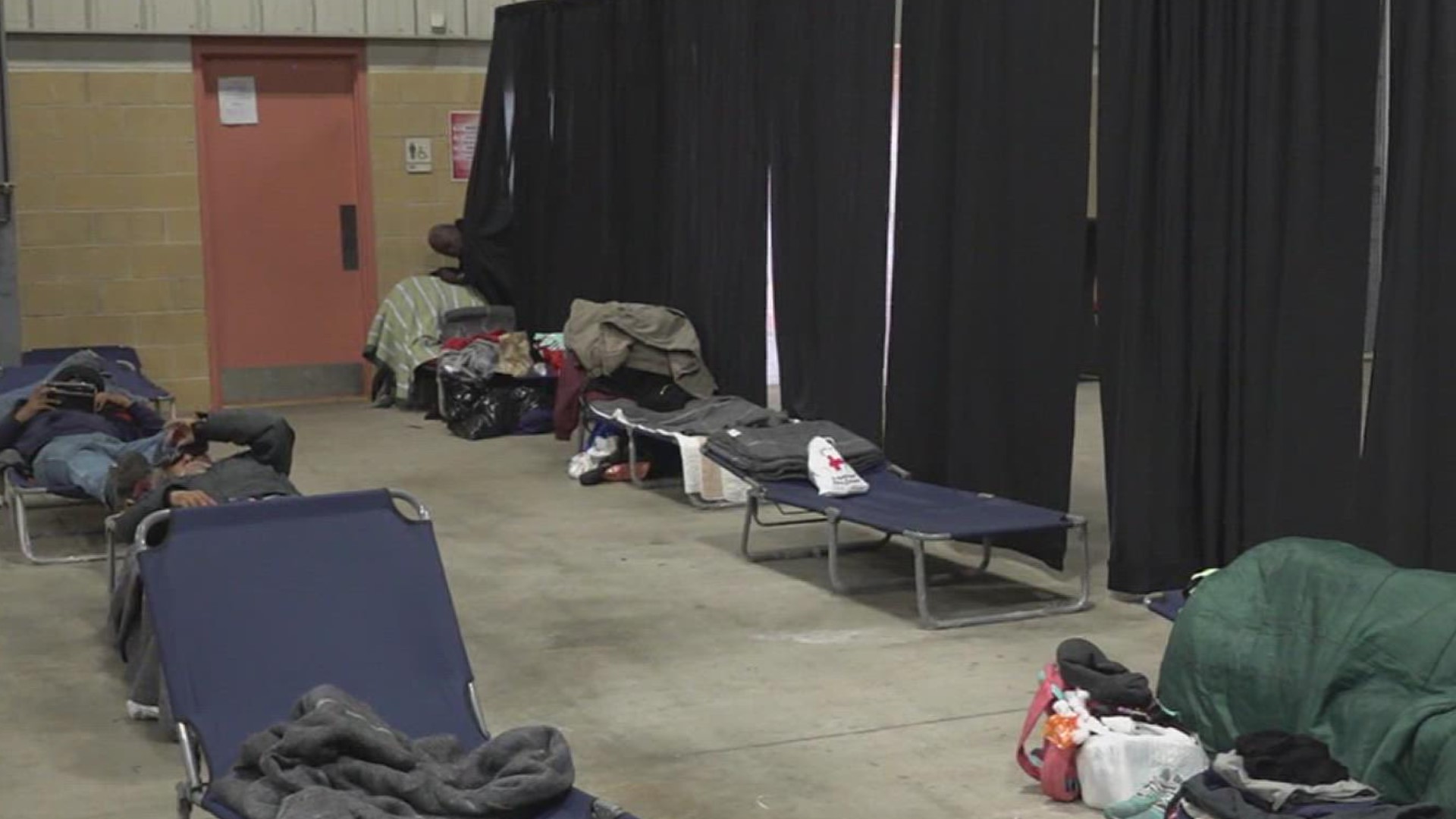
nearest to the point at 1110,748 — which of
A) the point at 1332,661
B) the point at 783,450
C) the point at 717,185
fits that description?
the point at 1332,661

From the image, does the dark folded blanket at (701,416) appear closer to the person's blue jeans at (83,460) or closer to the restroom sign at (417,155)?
the person's blue jeans at (83,460)

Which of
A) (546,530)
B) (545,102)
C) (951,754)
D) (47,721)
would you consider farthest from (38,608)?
(545,102)

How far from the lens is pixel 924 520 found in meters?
5.74

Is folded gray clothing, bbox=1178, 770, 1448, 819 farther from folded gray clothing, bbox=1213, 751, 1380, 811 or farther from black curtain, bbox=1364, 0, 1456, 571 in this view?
black curtain, bbox=1364, 0, 1456, 571

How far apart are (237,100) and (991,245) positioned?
5607mm

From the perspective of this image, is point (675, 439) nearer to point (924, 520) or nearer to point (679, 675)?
point (924, 520)

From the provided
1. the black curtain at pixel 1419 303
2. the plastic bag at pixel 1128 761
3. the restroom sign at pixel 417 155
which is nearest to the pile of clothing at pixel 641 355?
the restroom sign at pixel 417 155

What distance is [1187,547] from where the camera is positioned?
5.79m

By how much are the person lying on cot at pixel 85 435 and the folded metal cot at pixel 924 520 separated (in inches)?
81.4

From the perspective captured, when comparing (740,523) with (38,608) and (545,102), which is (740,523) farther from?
(545,102)

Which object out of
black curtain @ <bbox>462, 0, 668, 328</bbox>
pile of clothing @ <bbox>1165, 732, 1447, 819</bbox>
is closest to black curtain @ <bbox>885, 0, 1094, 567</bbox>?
black curtain @ <bbox>462, 0, 668, 328</bbox>

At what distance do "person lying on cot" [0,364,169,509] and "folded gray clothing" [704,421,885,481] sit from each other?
6.35ft

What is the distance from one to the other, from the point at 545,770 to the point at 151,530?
4.82 feet

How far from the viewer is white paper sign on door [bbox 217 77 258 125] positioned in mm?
10461
